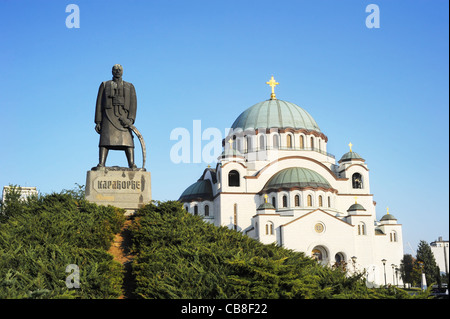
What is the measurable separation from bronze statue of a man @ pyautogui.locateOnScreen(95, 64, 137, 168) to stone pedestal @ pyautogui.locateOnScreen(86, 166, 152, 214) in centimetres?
37

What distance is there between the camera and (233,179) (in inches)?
1852

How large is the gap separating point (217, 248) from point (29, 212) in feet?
19.9

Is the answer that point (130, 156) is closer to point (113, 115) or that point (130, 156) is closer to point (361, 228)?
point (113, 115)

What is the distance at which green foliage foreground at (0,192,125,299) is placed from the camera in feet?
36.4

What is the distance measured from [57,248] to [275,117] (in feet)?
129

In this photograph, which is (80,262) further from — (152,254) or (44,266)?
(152,254)

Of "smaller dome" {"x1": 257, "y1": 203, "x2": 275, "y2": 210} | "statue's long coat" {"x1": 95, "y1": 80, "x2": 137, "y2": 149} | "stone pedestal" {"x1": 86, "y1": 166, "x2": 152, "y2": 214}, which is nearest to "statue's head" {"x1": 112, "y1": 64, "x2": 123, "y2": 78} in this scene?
"statue's long coat" {"x1": 95, "y1": 80, "x2": 137, "y2": 149}

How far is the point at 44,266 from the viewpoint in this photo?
11.5 meters

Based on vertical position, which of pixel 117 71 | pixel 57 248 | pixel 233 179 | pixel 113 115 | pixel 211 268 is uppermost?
pixel 233 179

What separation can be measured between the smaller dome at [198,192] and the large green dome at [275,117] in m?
6.46

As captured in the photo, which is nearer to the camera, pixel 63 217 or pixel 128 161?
pixel 63 217

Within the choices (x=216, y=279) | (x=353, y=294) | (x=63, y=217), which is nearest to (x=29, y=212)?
(x=63, y=217)

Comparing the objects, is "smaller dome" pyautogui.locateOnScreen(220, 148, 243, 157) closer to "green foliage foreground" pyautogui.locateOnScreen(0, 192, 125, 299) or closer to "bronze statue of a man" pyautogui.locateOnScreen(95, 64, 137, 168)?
"bronze statue of a man" pyautogui.locateOnScreen(95, 64, 137, 168)

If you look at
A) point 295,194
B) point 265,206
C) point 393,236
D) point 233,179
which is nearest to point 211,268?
point 265,206
